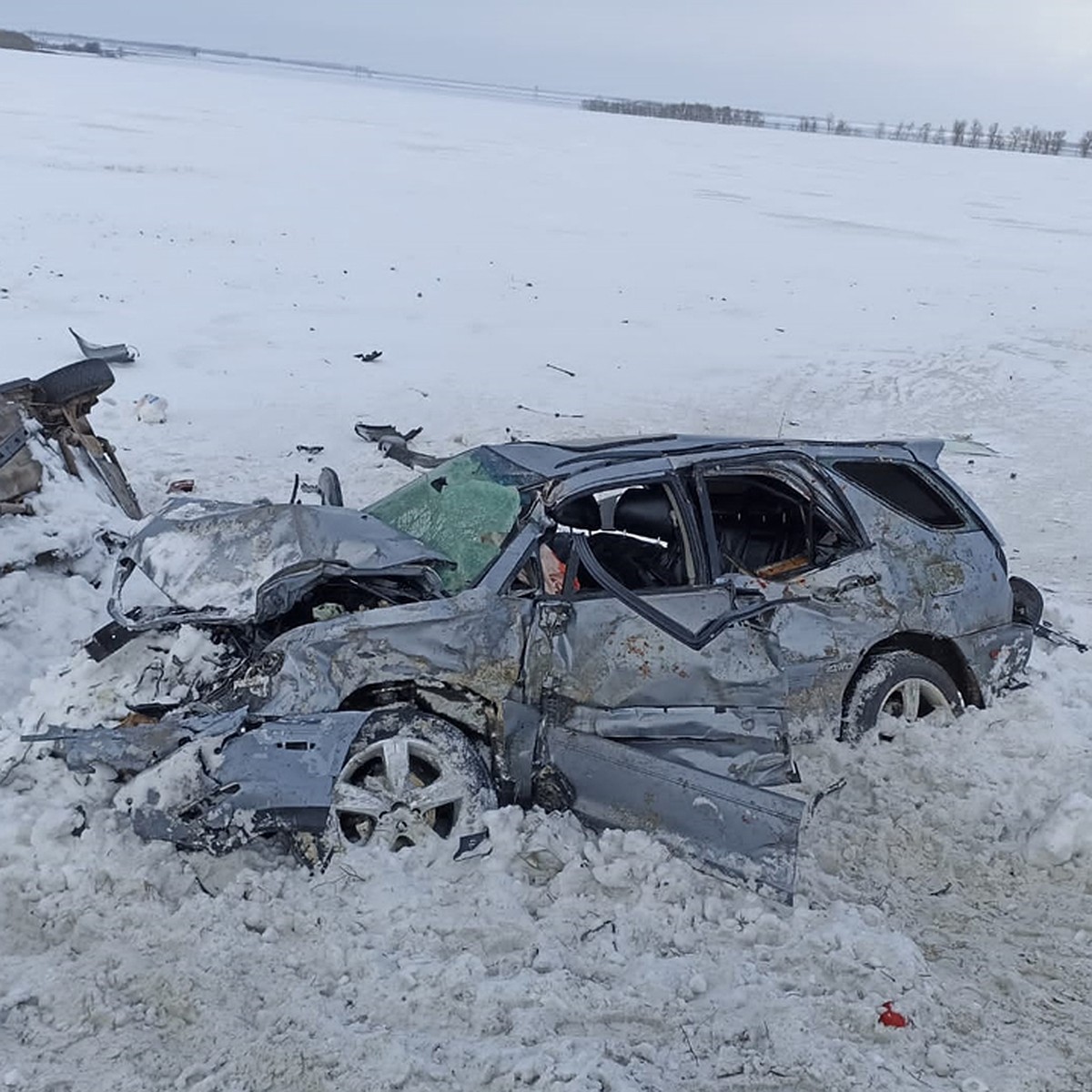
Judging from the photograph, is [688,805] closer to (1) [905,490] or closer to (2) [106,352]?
(1) [905,490]

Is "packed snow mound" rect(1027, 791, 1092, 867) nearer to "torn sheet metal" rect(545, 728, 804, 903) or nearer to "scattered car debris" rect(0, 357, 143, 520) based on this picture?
"torn sheet metal" rect(545, 728, 804, 903)

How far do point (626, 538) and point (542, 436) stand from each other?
574 cm

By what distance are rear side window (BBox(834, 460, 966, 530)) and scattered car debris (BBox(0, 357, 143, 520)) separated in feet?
16.0

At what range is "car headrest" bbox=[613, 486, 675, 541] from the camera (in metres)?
5.52

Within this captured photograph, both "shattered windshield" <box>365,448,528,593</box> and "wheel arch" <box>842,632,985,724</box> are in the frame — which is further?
"wheel arch" <box>842,632,985,724</box>

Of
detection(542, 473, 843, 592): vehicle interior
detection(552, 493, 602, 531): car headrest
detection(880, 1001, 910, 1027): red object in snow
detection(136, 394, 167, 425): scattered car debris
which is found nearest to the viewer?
detection(880, 1001, 910, 1027): red object in snow

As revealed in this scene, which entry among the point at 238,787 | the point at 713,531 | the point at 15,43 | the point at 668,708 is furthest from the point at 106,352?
the point at 15,43

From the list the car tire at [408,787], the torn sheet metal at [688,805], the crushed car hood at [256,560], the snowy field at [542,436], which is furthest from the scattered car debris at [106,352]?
the torn sheet metal at [688,805]

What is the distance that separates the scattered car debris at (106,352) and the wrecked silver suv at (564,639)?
663 centimetres

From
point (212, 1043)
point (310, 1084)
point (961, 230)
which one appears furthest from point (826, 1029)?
point (961, 230)

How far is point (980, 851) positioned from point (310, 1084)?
3.13 m

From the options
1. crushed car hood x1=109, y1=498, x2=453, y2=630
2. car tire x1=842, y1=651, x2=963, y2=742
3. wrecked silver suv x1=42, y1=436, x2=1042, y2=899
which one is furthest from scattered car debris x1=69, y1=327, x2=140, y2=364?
car tire x1=842, y1=651, x2=963, y2=742

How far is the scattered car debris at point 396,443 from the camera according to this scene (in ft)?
33.0

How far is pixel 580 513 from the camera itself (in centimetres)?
561
